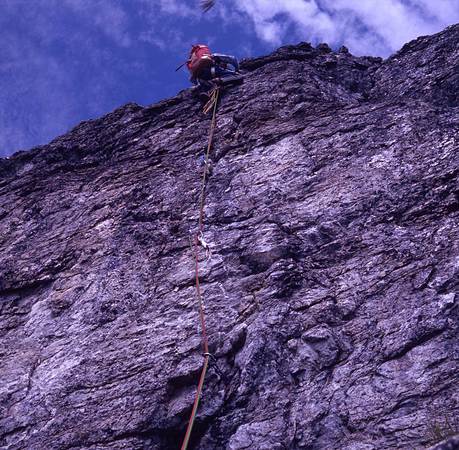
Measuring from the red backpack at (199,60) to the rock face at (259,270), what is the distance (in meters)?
0.70

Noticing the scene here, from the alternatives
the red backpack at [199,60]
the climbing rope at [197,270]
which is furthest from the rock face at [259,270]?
the red backpack at [199,60]

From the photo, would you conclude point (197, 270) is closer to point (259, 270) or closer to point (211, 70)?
point (259, 270)

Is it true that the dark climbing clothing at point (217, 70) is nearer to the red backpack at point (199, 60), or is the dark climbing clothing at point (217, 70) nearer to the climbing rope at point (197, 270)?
the red backpack at point (199, 60)

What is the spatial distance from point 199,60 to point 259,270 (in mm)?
6195

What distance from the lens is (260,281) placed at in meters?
8.79

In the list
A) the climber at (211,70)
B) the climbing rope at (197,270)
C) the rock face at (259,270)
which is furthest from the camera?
the climber at (211,70)

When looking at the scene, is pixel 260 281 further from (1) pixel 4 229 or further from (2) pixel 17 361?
(1) pixel 4 229

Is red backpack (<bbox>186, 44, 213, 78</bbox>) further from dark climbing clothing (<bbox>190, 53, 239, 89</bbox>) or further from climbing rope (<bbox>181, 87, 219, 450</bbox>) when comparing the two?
climbing rope (<bbox>181, 87, 219, 450</bbox>)

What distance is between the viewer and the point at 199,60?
44.5 feet

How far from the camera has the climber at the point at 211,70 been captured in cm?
1313

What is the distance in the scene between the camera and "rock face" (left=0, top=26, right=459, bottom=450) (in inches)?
283

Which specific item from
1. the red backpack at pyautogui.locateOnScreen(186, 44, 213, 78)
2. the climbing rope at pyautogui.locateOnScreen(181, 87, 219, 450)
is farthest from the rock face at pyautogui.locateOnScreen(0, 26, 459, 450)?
the red backpack at pyautogui.locateOnScreen(186, 44, 213, 78)

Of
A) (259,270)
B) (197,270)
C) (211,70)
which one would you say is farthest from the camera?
(211,70)

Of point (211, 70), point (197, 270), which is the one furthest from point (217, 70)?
point (197, 270)
